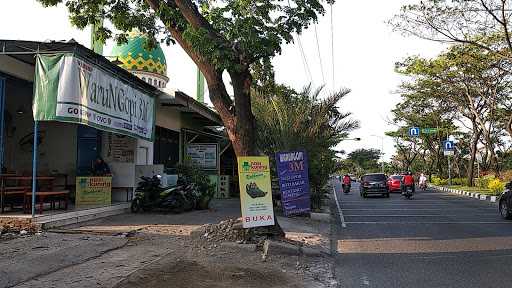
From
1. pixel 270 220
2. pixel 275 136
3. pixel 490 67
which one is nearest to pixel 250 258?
pixel 270 220

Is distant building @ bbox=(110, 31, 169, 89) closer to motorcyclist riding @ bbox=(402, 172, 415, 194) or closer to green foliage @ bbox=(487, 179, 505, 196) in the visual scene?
motorcyclist riding @ bbox=(402, 172, 415, 194)

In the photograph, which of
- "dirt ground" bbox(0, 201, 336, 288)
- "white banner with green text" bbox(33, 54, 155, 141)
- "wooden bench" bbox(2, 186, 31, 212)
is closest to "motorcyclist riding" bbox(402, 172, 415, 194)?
"dirt ground" bbox(0, 201, 336, 288)

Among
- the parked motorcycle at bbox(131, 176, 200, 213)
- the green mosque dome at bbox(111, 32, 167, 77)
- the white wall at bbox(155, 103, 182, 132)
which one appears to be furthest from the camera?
the green mosque dome at bbox(111, 32, 167, 77)

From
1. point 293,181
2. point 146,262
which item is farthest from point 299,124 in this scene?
point 146,262

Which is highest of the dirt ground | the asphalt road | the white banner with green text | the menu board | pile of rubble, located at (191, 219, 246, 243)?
the white banner with green text

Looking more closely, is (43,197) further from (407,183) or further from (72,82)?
(407,183)

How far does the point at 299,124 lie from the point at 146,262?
972 centimetres

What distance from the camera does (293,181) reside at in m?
14.7

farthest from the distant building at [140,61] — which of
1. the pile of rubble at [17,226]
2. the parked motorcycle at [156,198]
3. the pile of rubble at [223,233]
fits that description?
the pile of rubble at [223,233]

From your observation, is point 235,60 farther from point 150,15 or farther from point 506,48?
point 506,48

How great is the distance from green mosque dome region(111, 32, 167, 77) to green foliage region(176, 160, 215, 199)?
4.25 meters

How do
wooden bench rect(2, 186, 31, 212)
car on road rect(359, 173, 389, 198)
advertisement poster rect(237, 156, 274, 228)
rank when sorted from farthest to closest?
car on road rect(359, 173, 389, 198)
wooden bench rect(2, 186, 31, 212)
advertisement poster rect(237, 156, 274, 228)

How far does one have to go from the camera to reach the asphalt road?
7856 millimetres

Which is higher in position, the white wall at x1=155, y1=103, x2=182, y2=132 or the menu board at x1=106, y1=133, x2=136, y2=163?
the white wall at x1=155, y1=103, x2=182, y2=132
